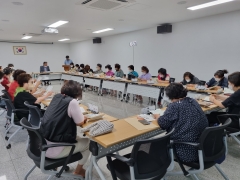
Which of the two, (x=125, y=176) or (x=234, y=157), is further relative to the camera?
(x=234, y=157)

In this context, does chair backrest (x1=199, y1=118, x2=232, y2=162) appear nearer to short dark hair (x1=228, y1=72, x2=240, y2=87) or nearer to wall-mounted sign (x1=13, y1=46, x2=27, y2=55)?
short dark hair (x1=228, y1=72, x2=240, y2=87)

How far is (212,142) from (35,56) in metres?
12.5

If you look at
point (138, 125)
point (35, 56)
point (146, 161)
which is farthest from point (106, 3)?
point (35, 56)

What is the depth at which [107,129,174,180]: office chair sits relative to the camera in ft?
3.94

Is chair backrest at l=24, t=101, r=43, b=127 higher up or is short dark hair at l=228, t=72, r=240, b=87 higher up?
short dark hair at l=228, t=72, r=240, b=87

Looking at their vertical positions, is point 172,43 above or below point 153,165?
above

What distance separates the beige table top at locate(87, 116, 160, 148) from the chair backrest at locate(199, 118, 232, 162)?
1.51ft

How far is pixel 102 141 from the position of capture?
4.66ft

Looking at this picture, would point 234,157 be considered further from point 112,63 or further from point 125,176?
point 112,63

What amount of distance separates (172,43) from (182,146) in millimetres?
5766

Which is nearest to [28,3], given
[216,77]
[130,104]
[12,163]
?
[12,163]

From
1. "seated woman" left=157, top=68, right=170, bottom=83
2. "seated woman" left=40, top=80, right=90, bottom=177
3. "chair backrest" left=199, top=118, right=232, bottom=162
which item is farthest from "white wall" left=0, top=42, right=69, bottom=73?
"chair backrest" left=199, top=118, right=232, bottom=162

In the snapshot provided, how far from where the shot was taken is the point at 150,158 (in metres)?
1.30

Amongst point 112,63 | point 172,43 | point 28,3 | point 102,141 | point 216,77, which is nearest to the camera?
point 102,141
